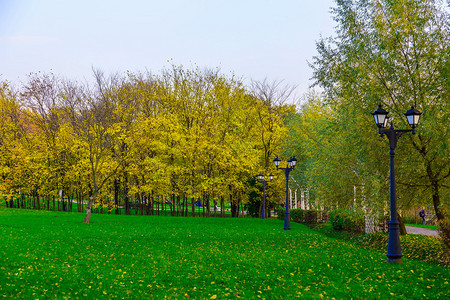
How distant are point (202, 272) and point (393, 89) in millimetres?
10308

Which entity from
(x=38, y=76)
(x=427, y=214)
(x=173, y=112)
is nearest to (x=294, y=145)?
(x=173, y=112)

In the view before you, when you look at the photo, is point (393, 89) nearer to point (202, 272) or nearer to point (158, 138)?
point (202, 272)

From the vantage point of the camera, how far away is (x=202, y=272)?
991 cm

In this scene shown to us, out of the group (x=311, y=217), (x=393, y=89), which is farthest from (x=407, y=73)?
(x=311, y=217)

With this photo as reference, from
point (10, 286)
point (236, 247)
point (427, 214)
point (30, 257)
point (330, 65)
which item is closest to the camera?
point (10, 286)

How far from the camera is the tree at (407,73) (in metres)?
13.8

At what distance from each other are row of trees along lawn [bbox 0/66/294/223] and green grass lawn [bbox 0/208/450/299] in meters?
20.9

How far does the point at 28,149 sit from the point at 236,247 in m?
32.6

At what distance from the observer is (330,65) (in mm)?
16922

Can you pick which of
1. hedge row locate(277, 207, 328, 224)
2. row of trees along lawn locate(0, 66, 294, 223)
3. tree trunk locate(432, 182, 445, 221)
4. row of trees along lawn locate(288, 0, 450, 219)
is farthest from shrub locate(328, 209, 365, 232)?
row of trees along lawn locate(0, 66, 294, 223)

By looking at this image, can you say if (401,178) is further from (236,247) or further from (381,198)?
(236,247)

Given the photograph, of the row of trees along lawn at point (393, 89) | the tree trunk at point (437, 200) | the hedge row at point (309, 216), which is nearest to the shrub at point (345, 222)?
the row of trees along lawn at point (393, 89)

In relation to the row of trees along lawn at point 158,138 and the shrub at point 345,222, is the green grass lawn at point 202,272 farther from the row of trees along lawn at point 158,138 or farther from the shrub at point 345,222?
the row of trees along lawn at point 158,138

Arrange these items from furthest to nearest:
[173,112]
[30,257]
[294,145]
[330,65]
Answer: [173,112]
[294,145]
[330,65]
[30,257]
